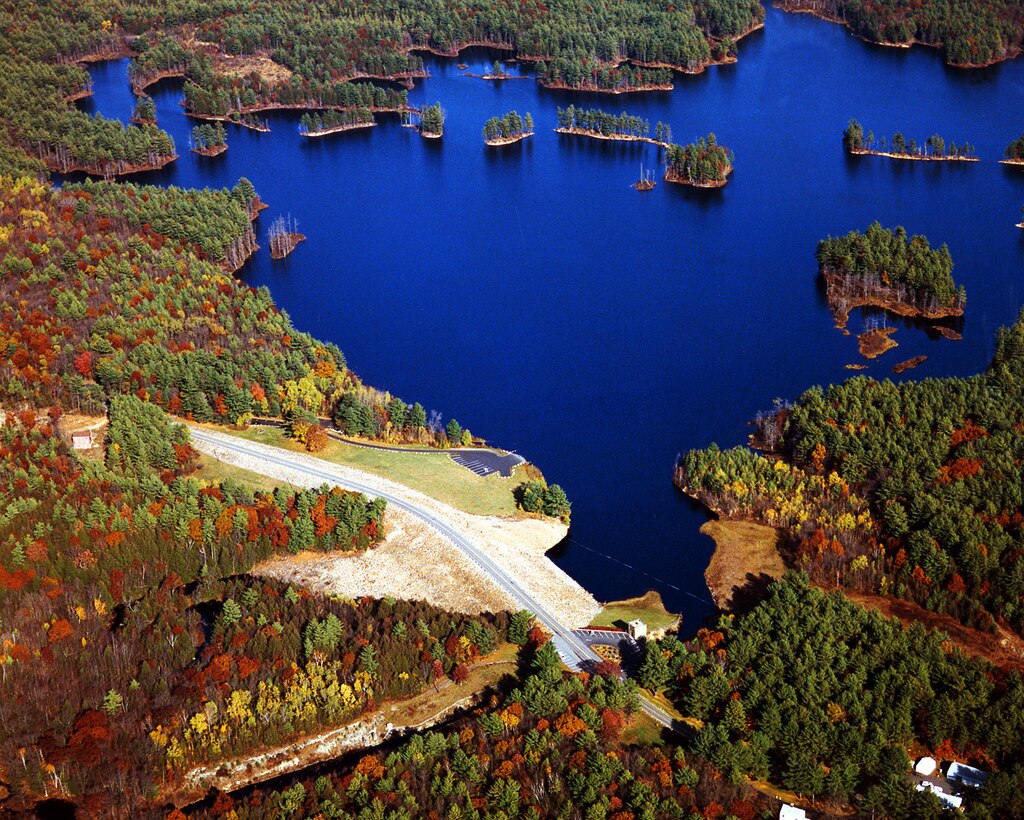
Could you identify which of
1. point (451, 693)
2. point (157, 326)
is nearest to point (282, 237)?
point (157, 326)

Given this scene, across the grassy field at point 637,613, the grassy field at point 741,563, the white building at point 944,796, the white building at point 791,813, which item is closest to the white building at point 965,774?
the white building at point 944,796

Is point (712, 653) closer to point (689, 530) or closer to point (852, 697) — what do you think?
point (852, 697)

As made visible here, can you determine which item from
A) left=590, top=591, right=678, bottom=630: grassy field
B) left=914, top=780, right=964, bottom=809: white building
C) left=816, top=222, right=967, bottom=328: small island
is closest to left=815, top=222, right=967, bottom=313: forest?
left=816, top=222, right=967, bottom=328: small island

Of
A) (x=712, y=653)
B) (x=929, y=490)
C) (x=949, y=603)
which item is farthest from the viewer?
(x=929, y=490)

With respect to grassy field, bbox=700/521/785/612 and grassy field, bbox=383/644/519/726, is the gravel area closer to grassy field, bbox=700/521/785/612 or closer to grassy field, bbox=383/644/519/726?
grassy field, bbox=383/644/519/726

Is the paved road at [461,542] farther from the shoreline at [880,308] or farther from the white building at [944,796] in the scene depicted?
the shoreline at [880,308]

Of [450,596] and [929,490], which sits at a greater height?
[929,490]

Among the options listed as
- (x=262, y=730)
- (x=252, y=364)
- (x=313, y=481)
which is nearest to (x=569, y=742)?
(x=262, y=730)
